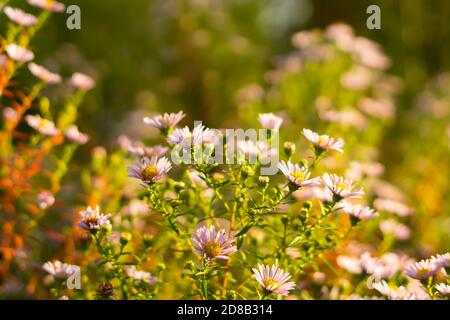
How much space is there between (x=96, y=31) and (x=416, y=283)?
320 centimetres

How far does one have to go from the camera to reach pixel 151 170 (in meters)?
1.31

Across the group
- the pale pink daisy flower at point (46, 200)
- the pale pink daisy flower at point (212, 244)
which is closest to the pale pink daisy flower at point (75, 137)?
the pale pink daisy flower at point (46, 200)

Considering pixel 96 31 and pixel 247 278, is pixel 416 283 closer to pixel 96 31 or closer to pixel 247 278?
pixel 247 278

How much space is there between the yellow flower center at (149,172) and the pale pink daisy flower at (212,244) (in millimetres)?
170

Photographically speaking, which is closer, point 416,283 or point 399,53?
point 416,283

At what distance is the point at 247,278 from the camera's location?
1480 mm

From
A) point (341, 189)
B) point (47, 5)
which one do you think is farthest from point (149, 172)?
point (47, 5)

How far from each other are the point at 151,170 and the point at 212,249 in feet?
0.76

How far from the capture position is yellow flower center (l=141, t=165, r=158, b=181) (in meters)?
1.30

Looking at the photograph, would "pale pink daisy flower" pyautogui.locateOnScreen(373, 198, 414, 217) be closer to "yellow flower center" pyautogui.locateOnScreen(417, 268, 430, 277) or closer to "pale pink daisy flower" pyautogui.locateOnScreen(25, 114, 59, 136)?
"yellow flower center" pyautogui.locateOnScreen(417, 268, 430, 277)

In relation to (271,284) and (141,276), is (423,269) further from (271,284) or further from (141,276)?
(141,276)

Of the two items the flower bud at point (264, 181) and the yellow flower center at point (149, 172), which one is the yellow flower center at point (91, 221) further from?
the flower bud at point (264, 181)

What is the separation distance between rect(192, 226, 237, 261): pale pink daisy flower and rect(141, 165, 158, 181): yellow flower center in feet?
0.56
